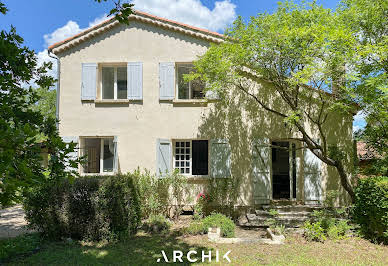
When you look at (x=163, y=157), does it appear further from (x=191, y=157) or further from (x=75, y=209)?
(x=75, y=209)

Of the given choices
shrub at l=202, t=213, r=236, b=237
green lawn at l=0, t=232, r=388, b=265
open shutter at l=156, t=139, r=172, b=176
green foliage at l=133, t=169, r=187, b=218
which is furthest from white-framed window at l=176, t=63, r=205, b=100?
green lawn at l=0, t=232, r=388, b=265

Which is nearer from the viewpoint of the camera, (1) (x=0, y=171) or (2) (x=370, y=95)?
(1) (x=0, y=171)

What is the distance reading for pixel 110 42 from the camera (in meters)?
10.8

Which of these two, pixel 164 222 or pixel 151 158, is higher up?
pixel 151 158

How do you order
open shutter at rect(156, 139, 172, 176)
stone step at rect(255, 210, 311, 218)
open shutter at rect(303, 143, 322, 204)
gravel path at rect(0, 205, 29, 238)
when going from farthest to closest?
open shutter at rect(156, 139, 172, 176), open shutter at rect(303, 143, 322, 204), stone step at rect(255, 210, 311, 218), gravel path at rect(0, 205, 29, 238)

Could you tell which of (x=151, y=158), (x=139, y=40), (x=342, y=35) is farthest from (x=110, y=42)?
(x=342, y=35)

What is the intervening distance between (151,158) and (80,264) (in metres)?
5.00

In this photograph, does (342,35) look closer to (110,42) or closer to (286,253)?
(286,253)

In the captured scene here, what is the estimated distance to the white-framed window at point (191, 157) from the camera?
10516mm

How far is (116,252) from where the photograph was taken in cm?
648

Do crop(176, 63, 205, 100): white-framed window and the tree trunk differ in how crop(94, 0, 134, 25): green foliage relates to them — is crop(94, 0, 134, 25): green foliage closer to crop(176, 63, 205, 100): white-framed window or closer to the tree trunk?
crop(176, 63, 205, 100): white-framed window

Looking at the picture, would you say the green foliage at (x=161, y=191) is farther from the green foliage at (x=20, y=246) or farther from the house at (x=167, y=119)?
the green foliage at (x=20, y=246)

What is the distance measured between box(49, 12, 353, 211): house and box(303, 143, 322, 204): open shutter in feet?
0.11

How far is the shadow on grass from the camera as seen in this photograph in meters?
5.86
